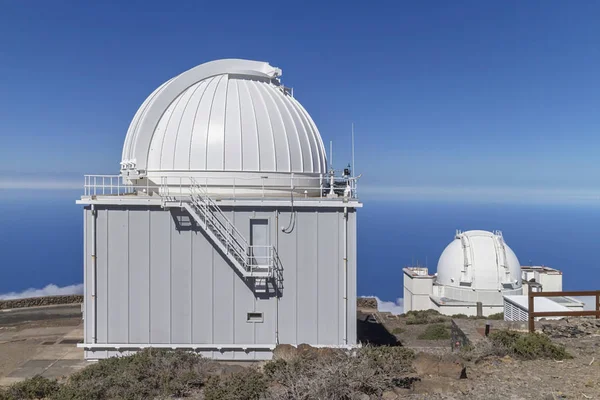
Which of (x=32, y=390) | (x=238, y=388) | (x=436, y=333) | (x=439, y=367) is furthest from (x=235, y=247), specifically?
(x=436, y=333)

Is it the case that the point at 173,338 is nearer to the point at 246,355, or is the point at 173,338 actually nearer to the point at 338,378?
the point at 246,355

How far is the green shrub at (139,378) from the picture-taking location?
28.7 ft

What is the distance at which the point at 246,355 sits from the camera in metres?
13.0

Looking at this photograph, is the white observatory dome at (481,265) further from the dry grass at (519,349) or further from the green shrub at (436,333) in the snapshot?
the dry grass at (519,349)

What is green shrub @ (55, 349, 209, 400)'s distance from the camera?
8.75m

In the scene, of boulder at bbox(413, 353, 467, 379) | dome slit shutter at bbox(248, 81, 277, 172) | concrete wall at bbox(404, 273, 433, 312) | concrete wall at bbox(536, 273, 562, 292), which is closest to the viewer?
boulder at bbox(413, 353, 467, 379)

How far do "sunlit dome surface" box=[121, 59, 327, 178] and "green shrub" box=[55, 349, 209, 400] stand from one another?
5327mm

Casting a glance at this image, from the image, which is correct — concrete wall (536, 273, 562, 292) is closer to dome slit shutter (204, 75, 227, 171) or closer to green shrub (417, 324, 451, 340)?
green shrub (417, 324, 451, 340)

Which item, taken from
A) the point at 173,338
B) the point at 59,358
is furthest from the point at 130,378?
the point at 59,358

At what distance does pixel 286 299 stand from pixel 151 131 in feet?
20.4

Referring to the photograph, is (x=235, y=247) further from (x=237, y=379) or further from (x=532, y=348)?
(x=532, y=348)

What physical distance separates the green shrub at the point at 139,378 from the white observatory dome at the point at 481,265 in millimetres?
20944

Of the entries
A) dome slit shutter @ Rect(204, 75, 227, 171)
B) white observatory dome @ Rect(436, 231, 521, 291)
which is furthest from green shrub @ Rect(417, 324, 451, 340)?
dome slit shutter @ Rect(204, 75, 227, 171)

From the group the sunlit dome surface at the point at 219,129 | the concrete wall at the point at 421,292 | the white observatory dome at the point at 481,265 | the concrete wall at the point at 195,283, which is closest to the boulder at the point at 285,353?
the concrete wall at the point at 195,283
